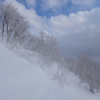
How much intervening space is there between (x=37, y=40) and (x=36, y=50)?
15.6ft

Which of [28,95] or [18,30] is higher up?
[18,30]

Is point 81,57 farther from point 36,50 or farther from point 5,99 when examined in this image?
point 5,99

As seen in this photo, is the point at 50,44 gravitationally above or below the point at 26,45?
Answer: above

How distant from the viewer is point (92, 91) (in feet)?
50.3

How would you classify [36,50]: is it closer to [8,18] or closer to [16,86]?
[8,18]

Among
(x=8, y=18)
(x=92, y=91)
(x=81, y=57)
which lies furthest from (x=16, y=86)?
(x=81, y=57)

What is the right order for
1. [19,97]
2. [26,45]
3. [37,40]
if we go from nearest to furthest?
[19,97] → [26,45] → [37,40]

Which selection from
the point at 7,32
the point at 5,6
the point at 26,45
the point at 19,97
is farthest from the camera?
the point at 26,45

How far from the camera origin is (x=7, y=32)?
15.3 metres

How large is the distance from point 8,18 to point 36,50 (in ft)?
27.9

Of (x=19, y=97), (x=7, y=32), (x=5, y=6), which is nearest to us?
(x=19, y=97)

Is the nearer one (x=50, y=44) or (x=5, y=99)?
(x=5, y=99)

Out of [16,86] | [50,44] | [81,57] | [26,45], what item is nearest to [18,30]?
[26,45]

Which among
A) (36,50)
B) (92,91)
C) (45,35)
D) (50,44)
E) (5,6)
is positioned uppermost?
(5,6)
